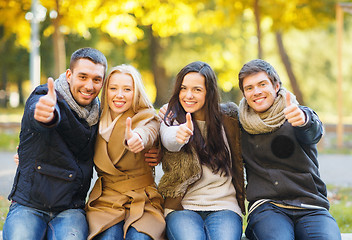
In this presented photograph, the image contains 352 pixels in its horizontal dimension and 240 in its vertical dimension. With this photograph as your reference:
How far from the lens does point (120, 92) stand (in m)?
3.28

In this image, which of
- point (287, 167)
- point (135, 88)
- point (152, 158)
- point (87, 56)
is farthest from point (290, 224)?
point (87, 56)

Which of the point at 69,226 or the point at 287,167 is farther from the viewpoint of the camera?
the point at 287,167

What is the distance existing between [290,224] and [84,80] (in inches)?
73.8

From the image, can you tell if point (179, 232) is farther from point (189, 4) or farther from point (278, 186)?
point (189, 4)

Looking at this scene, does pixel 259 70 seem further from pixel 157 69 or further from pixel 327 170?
pixel 157 69

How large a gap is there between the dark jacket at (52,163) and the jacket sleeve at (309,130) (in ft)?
5.15

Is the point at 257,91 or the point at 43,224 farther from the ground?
the point at 257,91

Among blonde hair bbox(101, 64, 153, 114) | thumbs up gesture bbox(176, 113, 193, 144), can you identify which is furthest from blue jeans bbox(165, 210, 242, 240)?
blonde hair bbox(101, 64, 153, 114)

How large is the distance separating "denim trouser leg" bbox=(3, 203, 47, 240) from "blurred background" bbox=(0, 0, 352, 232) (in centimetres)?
144

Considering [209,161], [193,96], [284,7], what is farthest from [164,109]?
[284,7]

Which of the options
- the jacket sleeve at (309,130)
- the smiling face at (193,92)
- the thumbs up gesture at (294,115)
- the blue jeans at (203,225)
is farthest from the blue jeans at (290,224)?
the smiling face at (193,92)

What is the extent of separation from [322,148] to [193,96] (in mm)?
8286

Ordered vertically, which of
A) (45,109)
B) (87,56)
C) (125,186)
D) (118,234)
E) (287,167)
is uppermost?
(87,56)

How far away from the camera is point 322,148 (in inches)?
424
